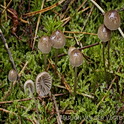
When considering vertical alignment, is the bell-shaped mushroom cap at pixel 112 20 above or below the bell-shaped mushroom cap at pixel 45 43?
above

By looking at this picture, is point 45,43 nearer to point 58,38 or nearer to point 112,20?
point 58,38

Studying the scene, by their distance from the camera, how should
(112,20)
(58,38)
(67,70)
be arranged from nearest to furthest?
(112,20), (58,38), (67,70)

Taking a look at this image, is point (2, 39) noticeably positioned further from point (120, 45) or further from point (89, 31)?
point (120, 45)

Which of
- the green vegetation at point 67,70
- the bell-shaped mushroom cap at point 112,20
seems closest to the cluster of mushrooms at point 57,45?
the bell-shaped mushroom cap at point 112,20

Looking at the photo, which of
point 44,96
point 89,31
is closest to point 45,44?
point 44,96

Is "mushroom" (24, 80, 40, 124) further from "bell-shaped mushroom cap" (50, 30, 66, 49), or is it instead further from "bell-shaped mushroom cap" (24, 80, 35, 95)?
"bell-shaped mushroom cap" (50, 30, 66, 49)

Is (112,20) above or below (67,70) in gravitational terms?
above

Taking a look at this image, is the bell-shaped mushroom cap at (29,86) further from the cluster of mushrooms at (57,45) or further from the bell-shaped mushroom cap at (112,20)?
the bell-shaped mushroom cap at (112,20)

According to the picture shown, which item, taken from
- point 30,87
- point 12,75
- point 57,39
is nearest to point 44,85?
point 30,87
